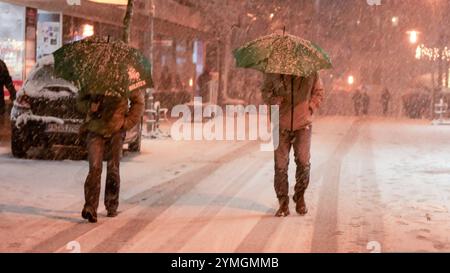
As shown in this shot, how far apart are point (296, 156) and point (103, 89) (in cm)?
223

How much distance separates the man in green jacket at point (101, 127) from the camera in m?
7.73

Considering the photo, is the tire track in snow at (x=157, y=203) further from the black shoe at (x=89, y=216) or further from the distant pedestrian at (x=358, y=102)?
the distant pedestrian at (x=358, y=102)

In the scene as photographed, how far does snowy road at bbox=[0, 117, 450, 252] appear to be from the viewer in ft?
22.7

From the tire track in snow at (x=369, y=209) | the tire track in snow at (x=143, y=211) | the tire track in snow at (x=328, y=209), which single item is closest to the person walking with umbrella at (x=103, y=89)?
the tire track in snow at (x=143, y=211)

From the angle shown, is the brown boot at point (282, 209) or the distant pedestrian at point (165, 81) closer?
the brown boot at point (282, 209)

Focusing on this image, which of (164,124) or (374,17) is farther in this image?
(374,17)

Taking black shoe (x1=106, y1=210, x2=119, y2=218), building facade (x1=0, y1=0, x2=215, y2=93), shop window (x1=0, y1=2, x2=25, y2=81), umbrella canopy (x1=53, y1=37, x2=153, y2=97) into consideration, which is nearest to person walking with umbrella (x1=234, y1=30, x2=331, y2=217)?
Result: umbrella canopy (x1=53, y1=37, x2=153, y2=97)

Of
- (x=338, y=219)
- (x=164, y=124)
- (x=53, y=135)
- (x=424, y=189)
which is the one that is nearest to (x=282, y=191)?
(x=338, y=219)

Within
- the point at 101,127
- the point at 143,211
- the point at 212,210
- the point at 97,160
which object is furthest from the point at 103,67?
the point at 212,210

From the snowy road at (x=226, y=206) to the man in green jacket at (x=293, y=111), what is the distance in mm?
563

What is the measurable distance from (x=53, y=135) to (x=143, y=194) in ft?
11.7
